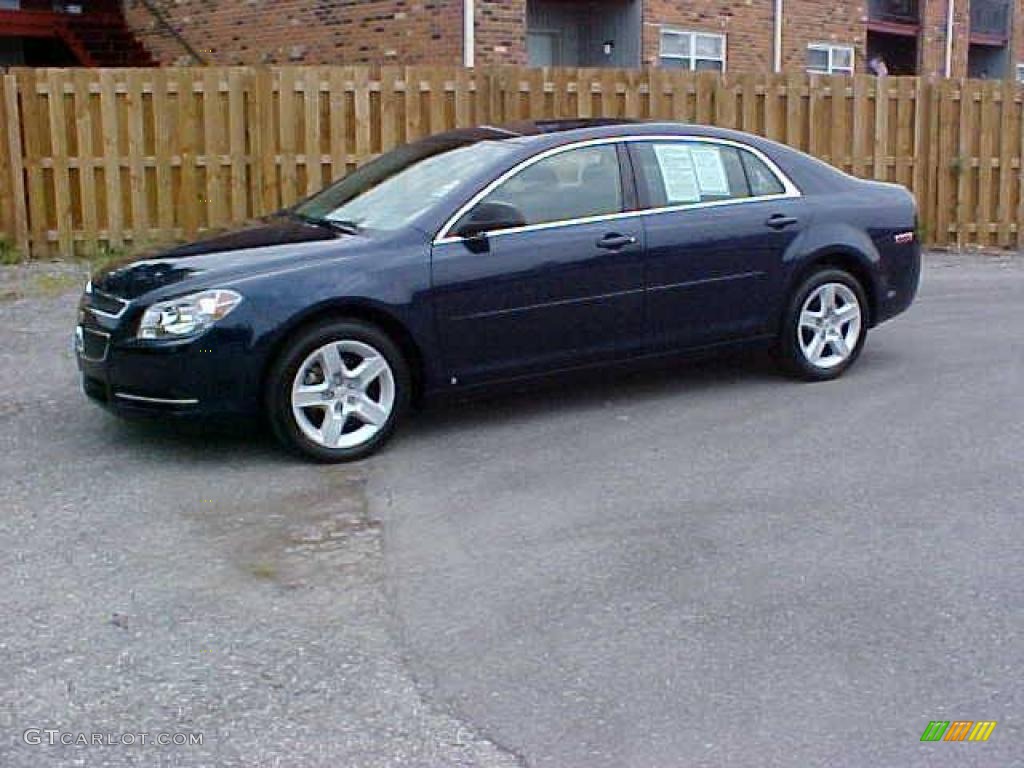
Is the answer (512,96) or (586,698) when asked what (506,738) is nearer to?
(586,698)

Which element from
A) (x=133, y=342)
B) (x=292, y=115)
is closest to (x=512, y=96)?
(x=292, y=115)

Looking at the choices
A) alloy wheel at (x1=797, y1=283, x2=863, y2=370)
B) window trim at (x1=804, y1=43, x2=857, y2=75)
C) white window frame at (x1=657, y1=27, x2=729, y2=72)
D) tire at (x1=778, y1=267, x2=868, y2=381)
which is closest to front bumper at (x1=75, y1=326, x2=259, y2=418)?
tire at (x1=778, y1=267, x2=868, y2=381)

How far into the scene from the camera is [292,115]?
11.8 m

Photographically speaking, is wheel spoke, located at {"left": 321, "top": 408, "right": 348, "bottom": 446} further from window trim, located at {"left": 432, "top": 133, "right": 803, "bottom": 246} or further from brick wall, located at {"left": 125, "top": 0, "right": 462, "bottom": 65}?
brick wall, located at {"left": 125, "top": 0, "right": 462, "bottom": 65}

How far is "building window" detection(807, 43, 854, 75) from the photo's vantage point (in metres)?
20.0

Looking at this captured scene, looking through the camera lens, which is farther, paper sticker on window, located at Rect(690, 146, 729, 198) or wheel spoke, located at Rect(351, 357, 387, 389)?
paper sticker on window, located at Rect(690, 146, 729, 198)

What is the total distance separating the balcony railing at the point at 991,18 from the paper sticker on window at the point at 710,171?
740 inches

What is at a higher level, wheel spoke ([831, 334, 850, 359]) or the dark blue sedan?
the dark blue sedan

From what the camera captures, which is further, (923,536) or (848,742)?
Result: (923,536)

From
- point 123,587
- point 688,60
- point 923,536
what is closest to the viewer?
point 123,587

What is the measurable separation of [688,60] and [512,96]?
6.81m

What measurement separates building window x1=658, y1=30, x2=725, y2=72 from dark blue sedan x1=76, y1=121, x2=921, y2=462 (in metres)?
10.7

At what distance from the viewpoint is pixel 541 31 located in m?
17.7

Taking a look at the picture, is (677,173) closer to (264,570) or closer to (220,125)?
(264,570)
